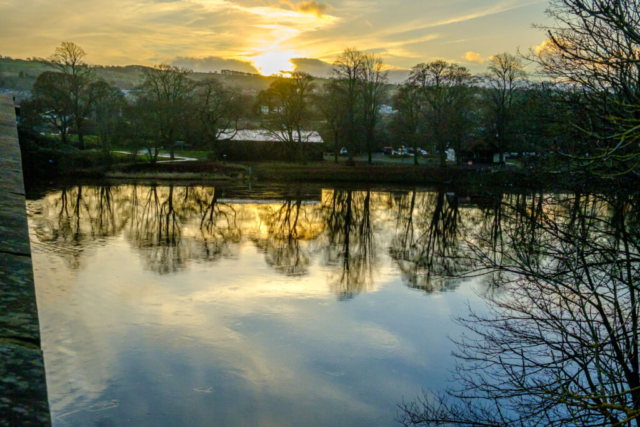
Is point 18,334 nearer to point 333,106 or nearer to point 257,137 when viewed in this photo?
point 333,106

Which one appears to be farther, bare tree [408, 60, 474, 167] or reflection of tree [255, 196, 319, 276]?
bare tree [408, 60, 474, 167]

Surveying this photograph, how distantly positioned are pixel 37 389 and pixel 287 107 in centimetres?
6005

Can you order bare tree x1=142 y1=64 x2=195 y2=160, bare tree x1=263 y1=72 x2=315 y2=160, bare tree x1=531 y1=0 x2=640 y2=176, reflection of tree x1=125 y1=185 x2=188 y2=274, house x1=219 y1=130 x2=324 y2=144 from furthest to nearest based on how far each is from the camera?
1. house x1=219 y1=130 x2=324 y2=144
2. bare tree x1=142 y1=64 x2=195 y2=160
3. bare tree x1=263 y1=72 x2=315 y2=160
4. reflection of tree x1=125 y1=185 x2=188 y2=274
5. bare tree x1=531 y1=0 x2=640 y2=176

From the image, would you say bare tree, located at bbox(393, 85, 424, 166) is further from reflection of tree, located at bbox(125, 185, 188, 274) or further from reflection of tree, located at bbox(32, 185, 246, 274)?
reflection of tree, located at bbox(125, 185, 188, 274)

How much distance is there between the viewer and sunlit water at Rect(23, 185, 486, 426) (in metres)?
11.1

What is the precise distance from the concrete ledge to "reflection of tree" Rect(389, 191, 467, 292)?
12.7 metres

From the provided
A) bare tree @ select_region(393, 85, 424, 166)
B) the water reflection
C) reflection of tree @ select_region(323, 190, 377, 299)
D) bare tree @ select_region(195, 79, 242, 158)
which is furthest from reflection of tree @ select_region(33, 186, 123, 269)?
bare tree @ select_region(393, 85, 424, 166)

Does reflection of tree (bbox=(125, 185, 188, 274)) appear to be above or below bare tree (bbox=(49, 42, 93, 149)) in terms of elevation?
below

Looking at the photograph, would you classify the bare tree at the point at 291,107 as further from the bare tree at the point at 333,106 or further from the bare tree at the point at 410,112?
the bare tree at the point at 410,112

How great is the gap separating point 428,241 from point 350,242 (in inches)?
168

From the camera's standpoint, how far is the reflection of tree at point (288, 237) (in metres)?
23.3

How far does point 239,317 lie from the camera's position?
16.1m

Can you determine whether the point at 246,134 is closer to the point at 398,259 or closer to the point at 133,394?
the point at 398,259

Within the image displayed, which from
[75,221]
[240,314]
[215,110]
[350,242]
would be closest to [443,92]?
[215,110]
